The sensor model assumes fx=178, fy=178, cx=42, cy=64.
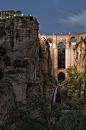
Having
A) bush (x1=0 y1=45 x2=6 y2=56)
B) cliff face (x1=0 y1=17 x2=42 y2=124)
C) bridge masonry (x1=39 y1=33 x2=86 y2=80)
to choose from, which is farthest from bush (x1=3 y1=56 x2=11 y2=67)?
bridge masonry (x1=39 y1=33 x2=86 y2=80)

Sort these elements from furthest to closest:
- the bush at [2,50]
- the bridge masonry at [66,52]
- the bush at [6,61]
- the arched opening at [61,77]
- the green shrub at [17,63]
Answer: the arched opening at [61,77] → the bridge masonry at [66,52] → the bush at [2,50] → the bush at [6,61] → the green shrub at [17,63]

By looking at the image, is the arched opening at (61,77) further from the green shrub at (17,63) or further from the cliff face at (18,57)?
the green shrub at (17,63)

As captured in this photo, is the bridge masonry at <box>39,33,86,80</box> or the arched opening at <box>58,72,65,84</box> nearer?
the bridge masonry at <box>39,33,86,80</box>

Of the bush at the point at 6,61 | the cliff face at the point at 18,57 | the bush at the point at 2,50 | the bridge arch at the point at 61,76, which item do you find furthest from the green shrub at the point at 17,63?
the bridge arch at the point at 61,76

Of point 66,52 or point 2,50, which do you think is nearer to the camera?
point 2,50

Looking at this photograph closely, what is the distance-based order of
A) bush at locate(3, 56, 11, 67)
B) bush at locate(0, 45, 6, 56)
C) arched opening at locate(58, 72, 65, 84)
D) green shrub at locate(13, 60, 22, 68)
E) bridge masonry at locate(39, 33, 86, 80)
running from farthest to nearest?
arched opening at locate(58, 72, 65, 84)
bridge masonry at locate(39, 33, 86, 80)
bush at locate(0, 45, 6, 56)
bush at locate(3, 56, 11, 67)
green shrub at locate(13, 60, 22, 68)

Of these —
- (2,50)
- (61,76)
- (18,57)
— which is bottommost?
(61,76)

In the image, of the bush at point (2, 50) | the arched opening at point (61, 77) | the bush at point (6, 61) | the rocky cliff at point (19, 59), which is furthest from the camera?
the arched opening at point (61, 77)

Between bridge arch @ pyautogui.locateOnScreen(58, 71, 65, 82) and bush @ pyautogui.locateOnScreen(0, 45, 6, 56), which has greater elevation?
bush @ pyautogui.locateOnScreen(0, 45, 6, 56)

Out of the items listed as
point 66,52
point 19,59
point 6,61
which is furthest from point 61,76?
point 6,61

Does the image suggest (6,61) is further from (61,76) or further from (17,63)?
(61,76)

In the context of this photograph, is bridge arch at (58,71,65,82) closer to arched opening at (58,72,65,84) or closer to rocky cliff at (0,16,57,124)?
arched opening at (58,72,65,84)

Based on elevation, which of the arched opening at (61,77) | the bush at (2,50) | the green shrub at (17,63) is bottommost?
the arched opening at (61,77)

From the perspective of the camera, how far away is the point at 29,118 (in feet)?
85.1
